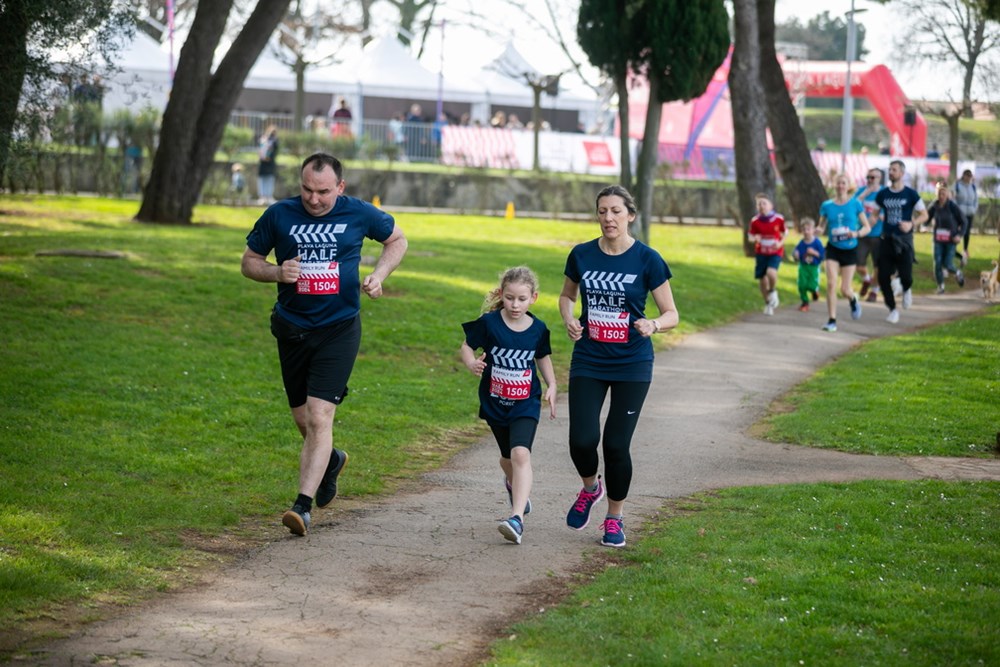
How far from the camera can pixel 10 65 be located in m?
12.7

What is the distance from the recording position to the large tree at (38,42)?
12.5 m

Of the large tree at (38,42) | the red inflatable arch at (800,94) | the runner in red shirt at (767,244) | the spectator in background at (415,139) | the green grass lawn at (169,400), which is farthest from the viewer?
the red inflatable arch at (800,94)

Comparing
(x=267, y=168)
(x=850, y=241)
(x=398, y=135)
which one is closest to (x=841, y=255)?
(x=850, y=241)

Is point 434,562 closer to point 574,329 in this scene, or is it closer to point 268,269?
point 574,329

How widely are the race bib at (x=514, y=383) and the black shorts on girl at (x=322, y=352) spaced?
850 mm

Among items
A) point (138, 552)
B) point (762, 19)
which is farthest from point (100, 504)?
point (762, 19)

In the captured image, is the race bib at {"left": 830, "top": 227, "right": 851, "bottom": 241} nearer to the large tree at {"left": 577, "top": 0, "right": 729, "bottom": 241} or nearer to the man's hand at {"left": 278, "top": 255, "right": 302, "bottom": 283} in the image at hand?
the large tree at {"left": 577, "top": 0, "right": 729, "bottom": 241}

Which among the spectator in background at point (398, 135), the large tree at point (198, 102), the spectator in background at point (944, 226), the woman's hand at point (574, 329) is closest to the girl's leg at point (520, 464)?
the woman's hand at point (574, 329)

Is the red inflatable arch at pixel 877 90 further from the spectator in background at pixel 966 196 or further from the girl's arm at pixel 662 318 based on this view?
the girl's arm at pixel 662 318

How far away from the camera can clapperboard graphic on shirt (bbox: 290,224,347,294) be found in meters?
7.41

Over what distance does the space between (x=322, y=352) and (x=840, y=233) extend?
11893mm

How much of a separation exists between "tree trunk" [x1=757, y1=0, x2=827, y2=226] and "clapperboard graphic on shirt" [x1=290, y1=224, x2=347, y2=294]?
73.1 feet

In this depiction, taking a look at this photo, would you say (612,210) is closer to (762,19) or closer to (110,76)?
(110,76)

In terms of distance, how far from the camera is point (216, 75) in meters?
22.7
